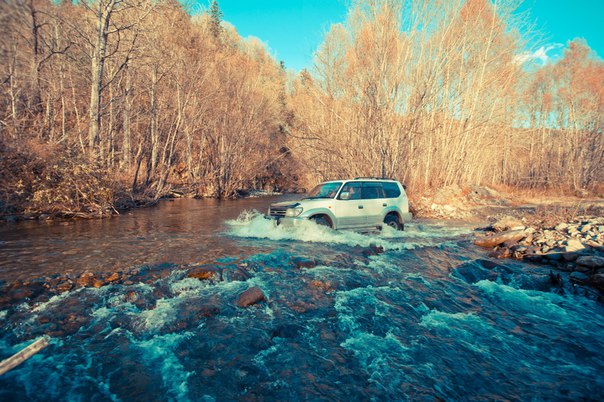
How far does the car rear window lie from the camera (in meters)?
10.2

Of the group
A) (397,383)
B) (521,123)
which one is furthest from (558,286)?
(521,123)

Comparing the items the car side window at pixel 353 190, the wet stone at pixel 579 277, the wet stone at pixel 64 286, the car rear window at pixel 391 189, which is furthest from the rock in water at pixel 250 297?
the car rear window at pixel 391 189

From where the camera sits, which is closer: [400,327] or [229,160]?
[400,327]

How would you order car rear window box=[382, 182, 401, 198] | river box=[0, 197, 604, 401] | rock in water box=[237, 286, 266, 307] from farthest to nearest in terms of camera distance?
car rear window box=[382, 182, 401, 198]
rock in water box=[237, 286, 266, 307]
river box=[0, 197, 604, 401]

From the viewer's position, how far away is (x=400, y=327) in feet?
13.7

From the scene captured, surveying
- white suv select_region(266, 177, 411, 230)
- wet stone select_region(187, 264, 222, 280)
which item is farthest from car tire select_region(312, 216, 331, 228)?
wet stone select_region(187, 264, 222, 280)

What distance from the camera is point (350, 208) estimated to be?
30.8ft

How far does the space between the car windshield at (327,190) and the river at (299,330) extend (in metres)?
2.52

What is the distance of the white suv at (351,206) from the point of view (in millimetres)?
9039

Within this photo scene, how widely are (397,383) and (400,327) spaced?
1.22 metres

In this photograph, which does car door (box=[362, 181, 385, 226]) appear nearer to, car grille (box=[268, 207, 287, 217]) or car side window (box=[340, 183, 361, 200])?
car side window (box=[340, 183, 361, 200])

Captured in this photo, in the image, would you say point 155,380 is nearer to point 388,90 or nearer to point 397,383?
point 397,383

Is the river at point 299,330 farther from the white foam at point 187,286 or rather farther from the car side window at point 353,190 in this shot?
the car side window at point 353,190

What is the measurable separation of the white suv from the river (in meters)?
1.86
